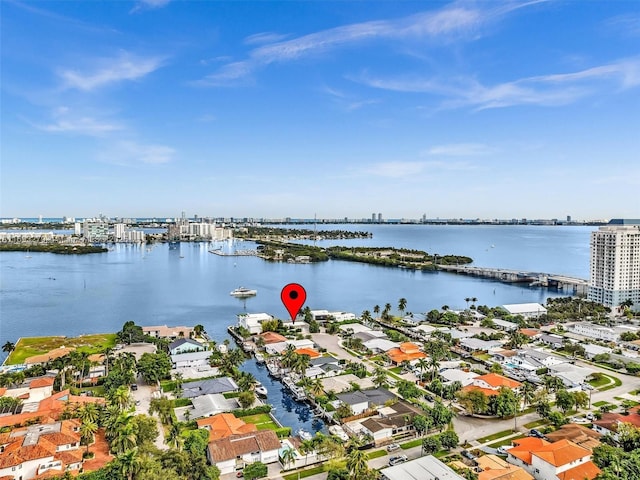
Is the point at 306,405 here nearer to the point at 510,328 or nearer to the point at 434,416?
the point at 434,416

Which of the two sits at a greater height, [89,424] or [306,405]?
[89,424]

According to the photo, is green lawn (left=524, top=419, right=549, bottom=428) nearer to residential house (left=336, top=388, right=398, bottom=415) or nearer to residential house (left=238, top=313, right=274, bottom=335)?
residential house (left=336, top=388, right=398, bottom=415)

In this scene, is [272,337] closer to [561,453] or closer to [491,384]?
[491,384]

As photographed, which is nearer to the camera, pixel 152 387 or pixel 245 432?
pixel 245 432

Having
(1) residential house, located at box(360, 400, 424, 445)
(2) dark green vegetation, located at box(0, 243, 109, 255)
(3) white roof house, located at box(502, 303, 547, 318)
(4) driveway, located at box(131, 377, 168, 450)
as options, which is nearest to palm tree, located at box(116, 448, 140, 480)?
(4) driveway, located at box(131, 377, 168, 450)

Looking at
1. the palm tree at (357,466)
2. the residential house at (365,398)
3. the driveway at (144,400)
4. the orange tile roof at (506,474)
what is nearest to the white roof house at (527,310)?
the residential house at (365,398)

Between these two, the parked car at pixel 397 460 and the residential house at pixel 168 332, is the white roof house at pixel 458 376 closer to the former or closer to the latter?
the parked car at pixel 397 460

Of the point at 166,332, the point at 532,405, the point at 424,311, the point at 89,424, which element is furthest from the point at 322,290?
the point at 89,424
